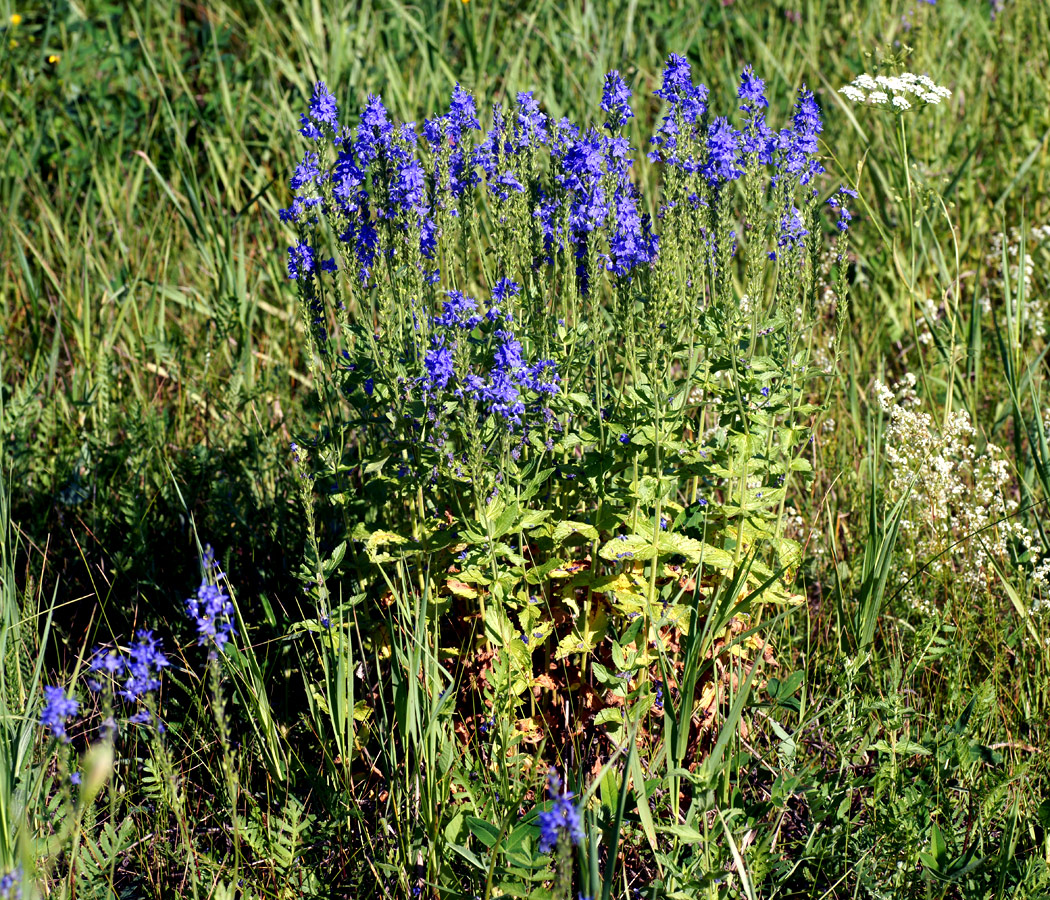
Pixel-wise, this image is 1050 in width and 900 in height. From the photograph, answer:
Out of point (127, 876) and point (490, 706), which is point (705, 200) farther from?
point (127, 876)

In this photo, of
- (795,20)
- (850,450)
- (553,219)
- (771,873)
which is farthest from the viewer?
(795,20)

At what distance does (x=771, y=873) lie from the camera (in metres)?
2.25

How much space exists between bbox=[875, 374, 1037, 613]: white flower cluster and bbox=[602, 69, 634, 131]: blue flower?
1.16m

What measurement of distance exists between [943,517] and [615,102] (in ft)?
5.26

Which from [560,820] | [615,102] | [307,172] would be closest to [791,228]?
[615,102]

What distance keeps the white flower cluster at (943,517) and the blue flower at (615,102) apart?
1.16 m

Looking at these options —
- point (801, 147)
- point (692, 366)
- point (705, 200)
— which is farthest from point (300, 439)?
point (801, 147)

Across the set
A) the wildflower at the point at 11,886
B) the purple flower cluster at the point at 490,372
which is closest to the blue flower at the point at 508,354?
the purple flower cluster at the point at 490,372

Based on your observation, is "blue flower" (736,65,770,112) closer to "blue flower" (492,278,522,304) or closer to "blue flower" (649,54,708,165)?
"blue flower" (649,54,708,165)

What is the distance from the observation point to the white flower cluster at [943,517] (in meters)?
2.96

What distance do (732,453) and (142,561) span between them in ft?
5.93

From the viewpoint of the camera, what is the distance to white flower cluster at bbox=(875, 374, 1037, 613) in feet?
9.70

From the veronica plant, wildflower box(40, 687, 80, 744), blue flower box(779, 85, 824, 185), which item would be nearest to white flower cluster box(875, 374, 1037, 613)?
the veronica plant

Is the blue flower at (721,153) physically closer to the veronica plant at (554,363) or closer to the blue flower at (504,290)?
the veronica plant at (554,363)
